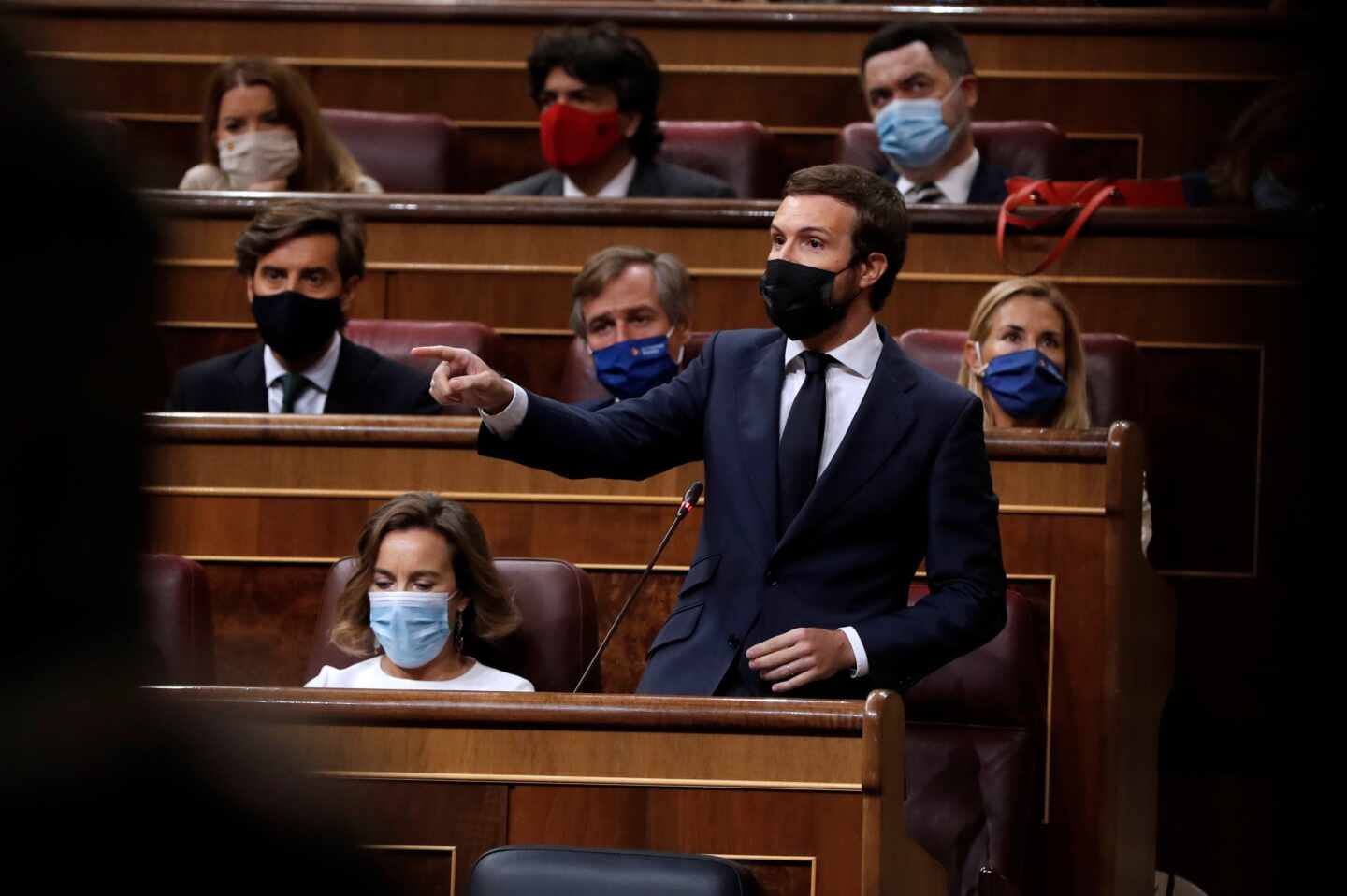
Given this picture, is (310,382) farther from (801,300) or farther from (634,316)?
(801,300)

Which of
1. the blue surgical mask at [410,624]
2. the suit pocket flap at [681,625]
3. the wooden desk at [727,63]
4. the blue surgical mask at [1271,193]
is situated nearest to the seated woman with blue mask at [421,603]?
the blue surgical mask at [410,624]

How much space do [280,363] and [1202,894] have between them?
55.8 inches

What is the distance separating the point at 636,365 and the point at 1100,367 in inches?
26.0

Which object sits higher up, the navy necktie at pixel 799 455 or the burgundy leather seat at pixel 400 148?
the burgundy leather seat at pixel 400 148

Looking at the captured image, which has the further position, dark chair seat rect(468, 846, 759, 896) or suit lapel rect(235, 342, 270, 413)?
suit lapel rect(235, 342, 270, 413)

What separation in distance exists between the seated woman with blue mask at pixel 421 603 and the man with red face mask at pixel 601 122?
125 cm

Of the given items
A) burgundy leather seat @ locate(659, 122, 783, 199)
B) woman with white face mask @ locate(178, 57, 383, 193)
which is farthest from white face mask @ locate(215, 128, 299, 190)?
burgundy leather seat @ locate(659, 122, 783, 199)

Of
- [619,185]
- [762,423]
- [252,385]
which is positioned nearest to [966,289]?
[619,185]

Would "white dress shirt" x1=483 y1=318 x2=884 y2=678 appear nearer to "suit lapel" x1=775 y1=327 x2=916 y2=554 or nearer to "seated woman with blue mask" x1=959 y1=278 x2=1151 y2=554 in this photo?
"suit lapel" x1=775 y1=327 x2=916 y2=554

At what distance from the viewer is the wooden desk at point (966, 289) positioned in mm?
2830

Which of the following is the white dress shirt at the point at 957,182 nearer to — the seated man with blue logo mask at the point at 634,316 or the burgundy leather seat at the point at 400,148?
the seated man with blue logo mask at the point at 634,316

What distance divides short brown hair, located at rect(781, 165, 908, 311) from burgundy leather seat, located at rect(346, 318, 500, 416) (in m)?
0.95

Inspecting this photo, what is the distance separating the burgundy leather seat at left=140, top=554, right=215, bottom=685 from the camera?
2.01 metres

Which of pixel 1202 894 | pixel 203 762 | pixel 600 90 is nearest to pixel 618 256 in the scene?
pixel 600 90
